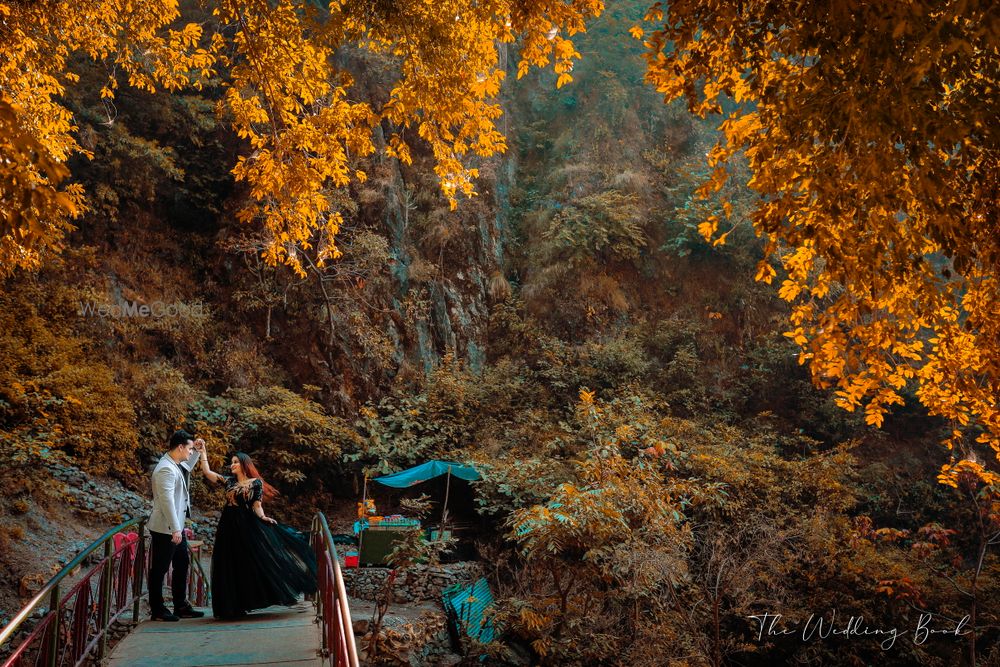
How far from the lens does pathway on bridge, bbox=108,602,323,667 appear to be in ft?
14.5

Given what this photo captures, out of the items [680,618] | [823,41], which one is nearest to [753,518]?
[680,618]

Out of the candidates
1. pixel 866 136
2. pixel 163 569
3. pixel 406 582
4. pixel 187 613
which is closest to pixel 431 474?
pixel 406 582

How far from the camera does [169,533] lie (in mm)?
5586

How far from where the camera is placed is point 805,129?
343 cm

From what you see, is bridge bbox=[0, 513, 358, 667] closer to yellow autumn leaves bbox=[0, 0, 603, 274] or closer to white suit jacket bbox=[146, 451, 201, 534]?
white suit jacket bbox=[146, 451, 201, 534]

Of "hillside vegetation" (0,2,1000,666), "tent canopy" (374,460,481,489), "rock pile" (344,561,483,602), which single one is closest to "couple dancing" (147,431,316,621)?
"hillside vegetation" (0,2,1000,666)

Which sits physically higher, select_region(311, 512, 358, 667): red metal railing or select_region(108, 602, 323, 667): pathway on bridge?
select_region(311, 512, 358, 667): red metal railing

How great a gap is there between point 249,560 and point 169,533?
762 millimetres

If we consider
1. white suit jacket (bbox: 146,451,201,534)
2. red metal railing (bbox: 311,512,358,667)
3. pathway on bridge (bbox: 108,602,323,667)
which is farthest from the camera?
white suit jacket (bbox: 146,451,201,534)

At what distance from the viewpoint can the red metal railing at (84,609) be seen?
13.5ft

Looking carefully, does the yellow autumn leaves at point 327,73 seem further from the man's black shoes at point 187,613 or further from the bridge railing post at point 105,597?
the man's black shoes at point 187,613

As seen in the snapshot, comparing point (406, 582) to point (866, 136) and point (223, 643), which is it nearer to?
point (223, 643)

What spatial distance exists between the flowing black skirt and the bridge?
17cm

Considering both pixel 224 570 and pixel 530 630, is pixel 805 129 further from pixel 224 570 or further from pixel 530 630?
pixel 530 630
